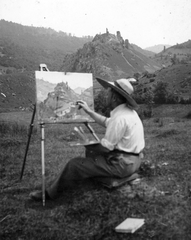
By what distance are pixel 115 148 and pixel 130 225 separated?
1.00 m

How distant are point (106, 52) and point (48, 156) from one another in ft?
266

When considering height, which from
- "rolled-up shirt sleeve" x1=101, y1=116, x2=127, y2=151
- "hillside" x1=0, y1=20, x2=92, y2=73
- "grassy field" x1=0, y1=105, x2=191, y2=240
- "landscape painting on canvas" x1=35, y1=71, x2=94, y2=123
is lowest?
"grassy field" x1=0, y1=105, x2=191, y2=240

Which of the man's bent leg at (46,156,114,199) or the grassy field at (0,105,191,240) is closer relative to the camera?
the grassy field at (0,105,191,240)

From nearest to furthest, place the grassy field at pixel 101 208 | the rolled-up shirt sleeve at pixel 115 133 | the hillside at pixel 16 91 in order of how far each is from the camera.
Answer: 1. the grassy field at pixel 101 208
2. the rolled-up shirt sleeve at pixel 115 133
3. the hillside at pixel 16 91

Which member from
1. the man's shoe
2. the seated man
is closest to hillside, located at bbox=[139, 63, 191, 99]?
the seated man

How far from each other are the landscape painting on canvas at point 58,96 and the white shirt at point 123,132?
1.31m

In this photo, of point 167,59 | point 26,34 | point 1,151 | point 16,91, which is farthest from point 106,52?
point 26,34

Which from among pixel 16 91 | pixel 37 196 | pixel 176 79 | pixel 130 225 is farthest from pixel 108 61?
pixel 130 225

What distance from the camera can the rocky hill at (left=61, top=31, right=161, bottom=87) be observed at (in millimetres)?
77581

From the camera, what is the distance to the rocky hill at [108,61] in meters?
77.6

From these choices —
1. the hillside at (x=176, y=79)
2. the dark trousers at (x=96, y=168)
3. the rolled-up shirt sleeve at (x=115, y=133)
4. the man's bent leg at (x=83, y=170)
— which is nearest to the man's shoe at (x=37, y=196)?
the dark trousers at (x=96, y=168)

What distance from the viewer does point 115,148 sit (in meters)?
4.23

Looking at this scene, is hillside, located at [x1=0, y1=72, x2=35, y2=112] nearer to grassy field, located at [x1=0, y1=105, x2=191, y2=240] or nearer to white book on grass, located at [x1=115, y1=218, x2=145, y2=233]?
grassy field, located at [x1=0, y1=105, x2=191, y2=240]

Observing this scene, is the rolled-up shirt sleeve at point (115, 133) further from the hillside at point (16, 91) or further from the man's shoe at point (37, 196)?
the hillside at point (16, 91)
